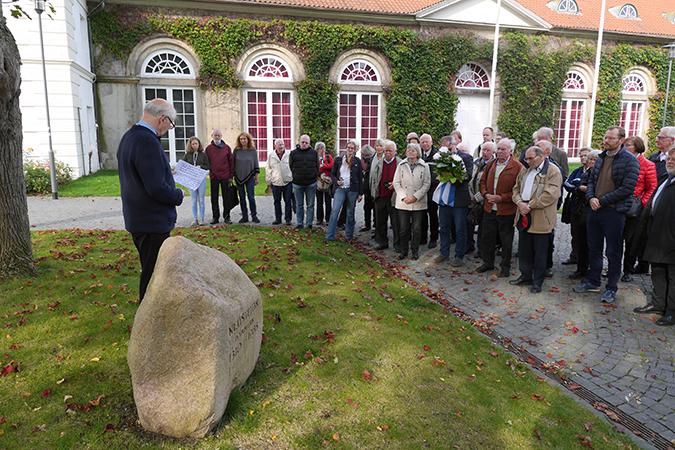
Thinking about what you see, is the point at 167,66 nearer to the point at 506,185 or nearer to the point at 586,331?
the point at 506,185

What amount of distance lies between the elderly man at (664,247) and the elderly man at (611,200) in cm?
38

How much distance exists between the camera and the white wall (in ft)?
51.2

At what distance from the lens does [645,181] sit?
7.09 meters

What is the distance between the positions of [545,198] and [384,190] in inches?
122

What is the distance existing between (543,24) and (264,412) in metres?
25.0

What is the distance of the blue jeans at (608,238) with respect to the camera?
21.9ft

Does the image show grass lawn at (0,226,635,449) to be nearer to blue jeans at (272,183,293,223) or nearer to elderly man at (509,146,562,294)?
elderly man at (509,146,562,294)

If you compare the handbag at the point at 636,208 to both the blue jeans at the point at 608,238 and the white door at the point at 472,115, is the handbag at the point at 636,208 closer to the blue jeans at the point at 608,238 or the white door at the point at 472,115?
the blue jeans at the point at 608,238

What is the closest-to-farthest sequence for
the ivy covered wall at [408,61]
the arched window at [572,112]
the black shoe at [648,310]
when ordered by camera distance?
1. the black shoe at [648,310]
2. the ivy covered wall at [408,61]
3. the arched window at [572,112]

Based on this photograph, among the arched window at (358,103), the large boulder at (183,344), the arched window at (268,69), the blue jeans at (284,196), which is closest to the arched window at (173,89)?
the arched window at (268,69)

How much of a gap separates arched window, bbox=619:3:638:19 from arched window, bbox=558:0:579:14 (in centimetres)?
322

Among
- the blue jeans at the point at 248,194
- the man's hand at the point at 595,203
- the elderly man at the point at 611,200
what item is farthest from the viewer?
the blue jeans at the point at 248,194

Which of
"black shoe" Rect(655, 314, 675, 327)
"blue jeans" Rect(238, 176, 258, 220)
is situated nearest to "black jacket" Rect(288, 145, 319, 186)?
"blue jeans" Rect(238, 176, 258, 220)

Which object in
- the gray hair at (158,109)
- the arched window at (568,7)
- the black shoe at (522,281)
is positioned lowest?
the black shoe at (522,281)
